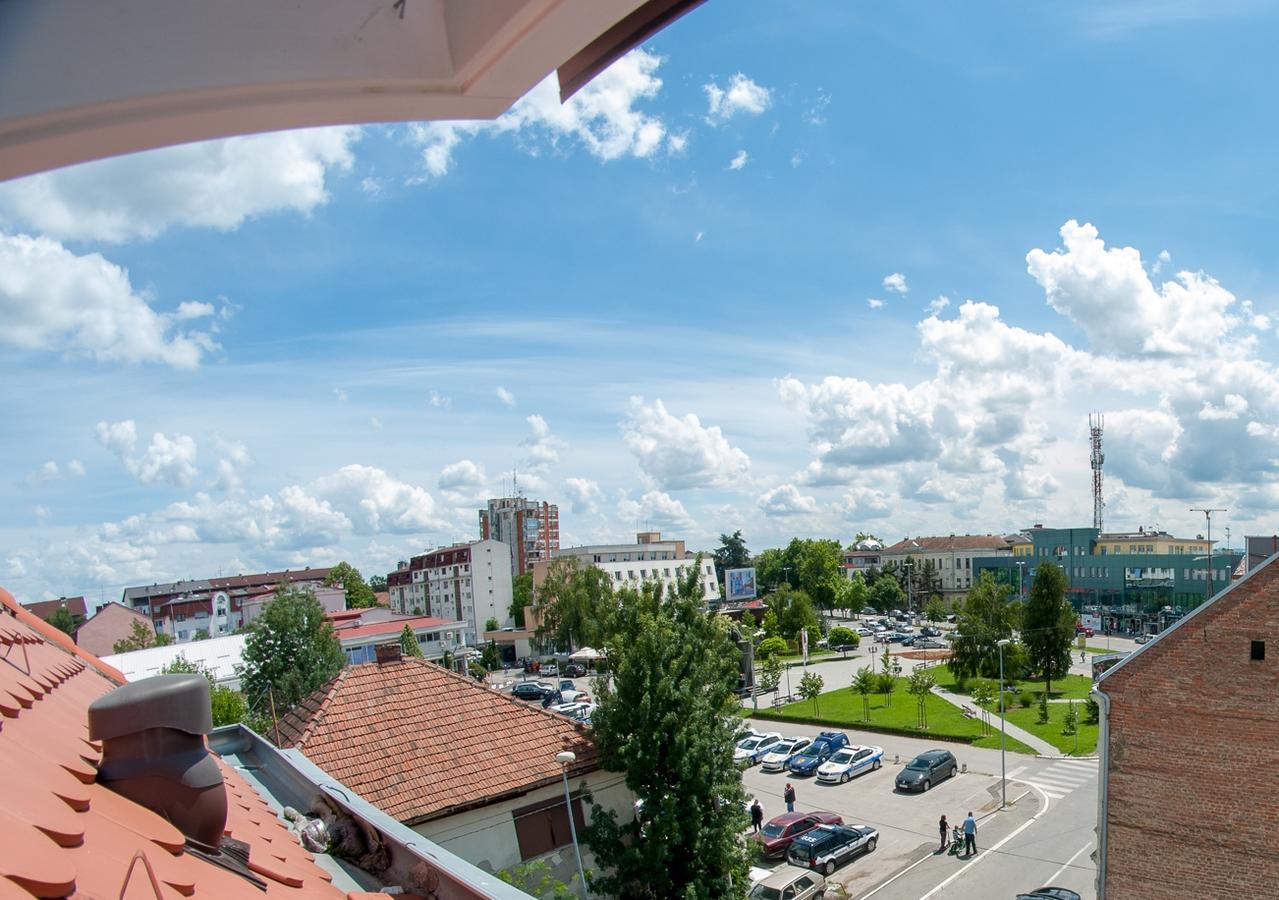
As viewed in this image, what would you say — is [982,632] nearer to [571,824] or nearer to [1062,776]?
[1062,776]

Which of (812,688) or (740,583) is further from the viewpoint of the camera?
(740,583)

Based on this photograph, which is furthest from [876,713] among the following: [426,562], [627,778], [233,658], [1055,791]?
[426,562]

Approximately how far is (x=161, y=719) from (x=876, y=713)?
38773mm

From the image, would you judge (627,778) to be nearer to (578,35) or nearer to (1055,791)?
(578,35)

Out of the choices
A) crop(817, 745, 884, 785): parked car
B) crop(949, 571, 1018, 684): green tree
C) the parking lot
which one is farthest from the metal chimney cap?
crop(949, 571, 1018, 684): green tree

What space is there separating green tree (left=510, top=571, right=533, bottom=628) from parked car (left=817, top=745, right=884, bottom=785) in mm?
49631

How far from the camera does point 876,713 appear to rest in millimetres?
38156

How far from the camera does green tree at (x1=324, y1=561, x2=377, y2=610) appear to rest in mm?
94500

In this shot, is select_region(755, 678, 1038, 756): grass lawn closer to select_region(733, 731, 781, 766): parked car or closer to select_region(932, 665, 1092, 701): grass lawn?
select_region(932, 665, 1092, 701): grass lawn

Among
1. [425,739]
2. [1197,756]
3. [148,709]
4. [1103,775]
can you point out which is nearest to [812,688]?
[1103,775]

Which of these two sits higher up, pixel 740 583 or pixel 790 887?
pixel 790 887

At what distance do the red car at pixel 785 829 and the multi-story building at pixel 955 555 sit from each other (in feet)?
241

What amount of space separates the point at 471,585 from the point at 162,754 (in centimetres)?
8094

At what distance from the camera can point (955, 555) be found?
3846 inches
